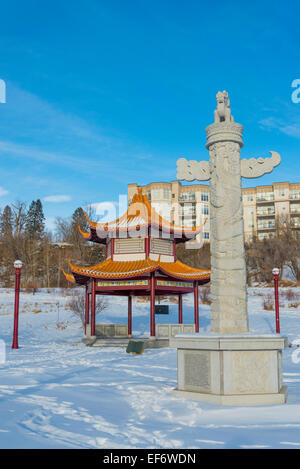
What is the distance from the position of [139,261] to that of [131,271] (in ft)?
4.18

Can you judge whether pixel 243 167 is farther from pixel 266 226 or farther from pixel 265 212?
pixel 266 226

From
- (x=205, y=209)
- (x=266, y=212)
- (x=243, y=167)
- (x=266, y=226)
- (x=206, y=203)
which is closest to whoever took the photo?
(x=243, y=167)

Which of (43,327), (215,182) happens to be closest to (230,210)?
(215,182)

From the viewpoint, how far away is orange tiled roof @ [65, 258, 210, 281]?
18.4m

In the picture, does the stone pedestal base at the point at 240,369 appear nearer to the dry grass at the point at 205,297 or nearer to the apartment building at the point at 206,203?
the dry grass at the point at 205,297

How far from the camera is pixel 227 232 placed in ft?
26.0

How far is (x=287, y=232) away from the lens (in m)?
52.2

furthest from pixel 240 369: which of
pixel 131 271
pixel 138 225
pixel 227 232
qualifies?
pixel 138 225

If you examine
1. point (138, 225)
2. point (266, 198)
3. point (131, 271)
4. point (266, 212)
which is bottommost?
point (131, 271)

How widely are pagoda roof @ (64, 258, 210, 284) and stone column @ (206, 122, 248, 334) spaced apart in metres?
10.2

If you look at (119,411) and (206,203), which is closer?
(119,411)

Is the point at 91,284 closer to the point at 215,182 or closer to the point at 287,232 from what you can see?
the point at 215,182

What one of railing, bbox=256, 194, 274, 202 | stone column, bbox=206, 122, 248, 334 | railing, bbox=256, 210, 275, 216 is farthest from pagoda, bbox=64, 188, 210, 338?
railing, bbox=256, 194, 274, 202

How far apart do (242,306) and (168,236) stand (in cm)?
1337
